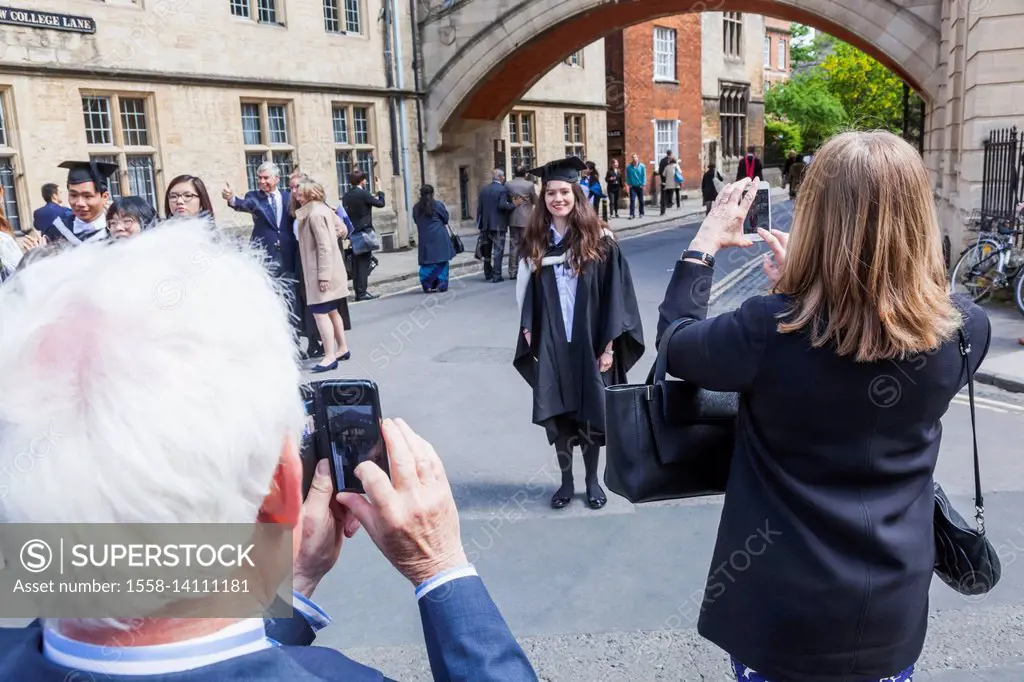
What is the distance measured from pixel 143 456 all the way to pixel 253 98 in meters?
16.1

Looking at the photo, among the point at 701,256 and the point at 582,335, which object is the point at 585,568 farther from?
the point at 701,256

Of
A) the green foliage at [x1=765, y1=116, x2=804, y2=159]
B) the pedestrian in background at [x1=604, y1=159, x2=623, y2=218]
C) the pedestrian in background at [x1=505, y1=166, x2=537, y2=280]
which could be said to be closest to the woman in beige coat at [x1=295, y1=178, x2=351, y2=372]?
the pedestrian in background at [x1=505, y1=166, x2=537, y2=280]

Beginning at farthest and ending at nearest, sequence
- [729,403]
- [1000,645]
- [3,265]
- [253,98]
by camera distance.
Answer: [253,98] < [3,265] < [1000,645] < [729,403]

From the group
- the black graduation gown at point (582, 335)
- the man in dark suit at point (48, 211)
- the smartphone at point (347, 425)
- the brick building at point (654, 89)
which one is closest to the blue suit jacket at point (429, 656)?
the smartphone at point (347, 425)

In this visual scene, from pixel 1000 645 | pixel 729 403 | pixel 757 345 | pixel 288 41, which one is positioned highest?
pixel 288 41

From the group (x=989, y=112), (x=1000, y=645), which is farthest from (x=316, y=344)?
(x=989, y=112)

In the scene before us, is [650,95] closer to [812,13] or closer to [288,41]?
[812,13]

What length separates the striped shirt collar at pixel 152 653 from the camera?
3.09 feet

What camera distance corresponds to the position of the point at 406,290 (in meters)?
13.7

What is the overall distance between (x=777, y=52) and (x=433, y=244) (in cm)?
5589

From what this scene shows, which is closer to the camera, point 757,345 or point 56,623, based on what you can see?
point 56,623

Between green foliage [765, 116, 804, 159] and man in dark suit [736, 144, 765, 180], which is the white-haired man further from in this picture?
green foliage [765, 116, 804, 159]

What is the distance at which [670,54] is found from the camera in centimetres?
3275

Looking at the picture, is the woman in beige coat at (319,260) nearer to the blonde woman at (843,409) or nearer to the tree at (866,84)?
the blonde woman at (843,409)
